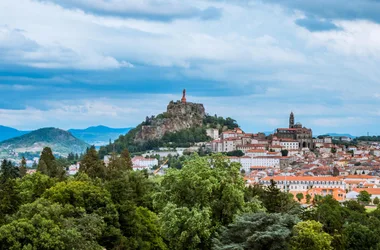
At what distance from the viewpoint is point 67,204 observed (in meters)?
31.6

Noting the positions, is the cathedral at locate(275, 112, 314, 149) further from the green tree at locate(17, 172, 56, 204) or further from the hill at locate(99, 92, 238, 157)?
the green tree at locate(17, 172, 56, 204)

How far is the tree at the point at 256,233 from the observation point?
85.1ft

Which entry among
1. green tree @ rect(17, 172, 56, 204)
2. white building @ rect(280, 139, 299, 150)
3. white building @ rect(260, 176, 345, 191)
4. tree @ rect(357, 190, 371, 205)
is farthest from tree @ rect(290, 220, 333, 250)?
white building @ rect(280, 139, 299, 150)

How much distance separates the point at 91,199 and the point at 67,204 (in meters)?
1.86

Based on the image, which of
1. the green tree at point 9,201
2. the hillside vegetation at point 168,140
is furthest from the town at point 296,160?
the green tree at point 9,201

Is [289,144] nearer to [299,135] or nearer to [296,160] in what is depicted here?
[299,135]

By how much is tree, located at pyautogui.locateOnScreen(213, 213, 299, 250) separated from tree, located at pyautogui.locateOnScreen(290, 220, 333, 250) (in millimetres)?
644

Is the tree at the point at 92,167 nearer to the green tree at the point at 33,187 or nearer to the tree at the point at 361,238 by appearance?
the green tree at the point at 33,187

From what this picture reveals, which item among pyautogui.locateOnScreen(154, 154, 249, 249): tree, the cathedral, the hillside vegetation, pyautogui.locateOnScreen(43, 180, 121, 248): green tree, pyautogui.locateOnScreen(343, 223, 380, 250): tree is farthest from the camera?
the hillside vegetation

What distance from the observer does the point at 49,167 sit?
57969 millimetres

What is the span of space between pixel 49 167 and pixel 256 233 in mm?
35390

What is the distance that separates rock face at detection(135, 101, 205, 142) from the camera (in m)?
176

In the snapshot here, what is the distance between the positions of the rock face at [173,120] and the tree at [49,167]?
113033 mm

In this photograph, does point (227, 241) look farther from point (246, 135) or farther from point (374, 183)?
point (246, 135)
